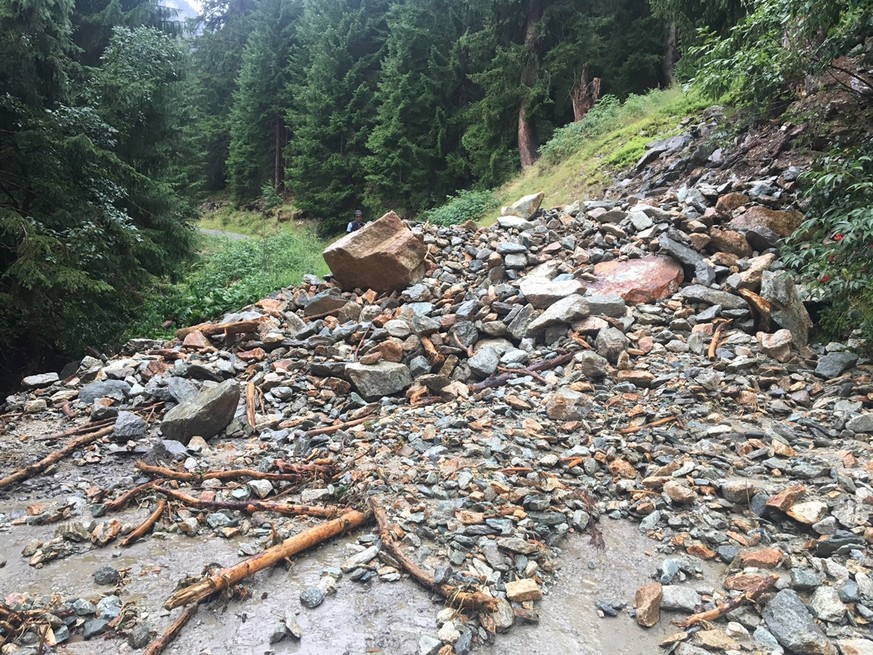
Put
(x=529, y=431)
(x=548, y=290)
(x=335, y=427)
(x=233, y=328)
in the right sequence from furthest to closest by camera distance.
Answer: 1. (x=233, y=328)
2. (x=548, y=290)
3. (x=335, y=427)
4. (x=529, y=431)

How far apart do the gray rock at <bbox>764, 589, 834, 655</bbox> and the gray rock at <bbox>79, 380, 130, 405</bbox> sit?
224 inches

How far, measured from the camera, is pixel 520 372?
5016 mm

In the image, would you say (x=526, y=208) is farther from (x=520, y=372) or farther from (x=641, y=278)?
(x=520, y=372)

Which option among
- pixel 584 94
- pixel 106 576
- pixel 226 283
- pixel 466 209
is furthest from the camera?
pixel 584 94

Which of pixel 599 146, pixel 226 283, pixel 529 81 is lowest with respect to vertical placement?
pixel 599 146

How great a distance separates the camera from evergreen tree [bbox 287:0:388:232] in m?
24.0

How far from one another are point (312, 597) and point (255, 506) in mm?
1021

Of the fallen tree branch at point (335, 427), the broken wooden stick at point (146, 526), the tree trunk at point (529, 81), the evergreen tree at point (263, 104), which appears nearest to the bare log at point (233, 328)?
the fallen tree branch at point (335, 427)

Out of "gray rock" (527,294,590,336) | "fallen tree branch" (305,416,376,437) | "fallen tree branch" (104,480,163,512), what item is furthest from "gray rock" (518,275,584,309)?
"fallen tree branch" (104,480,163,512)

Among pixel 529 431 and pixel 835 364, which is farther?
pixel 835 364

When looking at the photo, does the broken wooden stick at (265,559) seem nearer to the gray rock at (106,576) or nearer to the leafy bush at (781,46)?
the gray rock at (106,576)

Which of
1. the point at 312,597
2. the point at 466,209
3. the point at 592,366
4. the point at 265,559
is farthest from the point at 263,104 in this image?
the point at 312,597

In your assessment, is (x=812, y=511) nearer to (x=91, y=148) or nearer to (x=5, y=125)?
(x=91, y=148)

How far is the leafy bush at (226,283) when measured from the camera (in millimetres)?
8719
